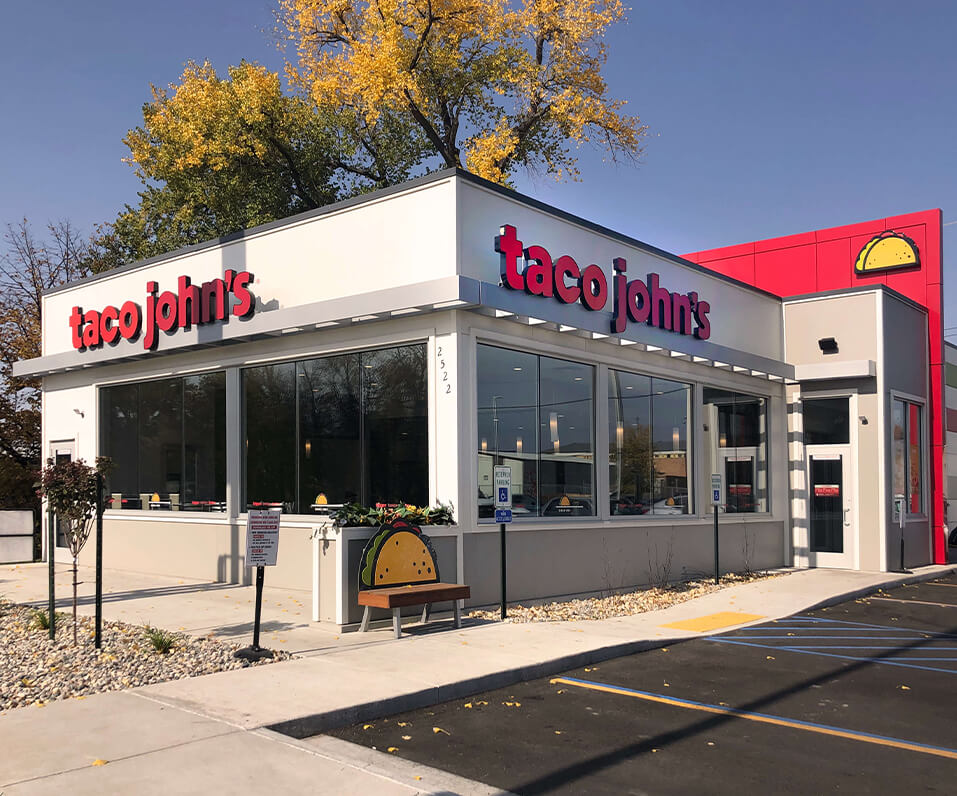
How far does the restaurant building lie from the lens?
42.4 ft

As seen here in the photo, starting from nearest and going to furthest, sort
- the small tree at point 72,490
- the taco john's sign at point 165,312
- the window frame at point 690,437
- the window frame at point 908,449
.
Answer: the small tree at point 72,490 < the taco john's sign at point 165,312 < the window frame at point 690,437 < the window frame at point 908,449

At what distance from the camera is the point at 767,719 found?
303 inches

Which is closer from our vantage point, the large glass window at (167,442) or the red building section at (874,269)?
the large glass window at (167,442)

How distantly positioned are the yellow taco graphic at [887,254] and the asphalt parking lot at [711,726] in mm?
13644

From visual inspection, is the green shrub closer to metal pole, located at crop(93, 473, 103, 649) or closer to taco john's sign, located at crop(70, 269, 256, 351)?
metal pole, located at crop(93, 473, 103, 649)

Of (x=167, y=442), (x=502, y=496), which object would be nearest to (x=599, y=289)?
(x=502, y=496)

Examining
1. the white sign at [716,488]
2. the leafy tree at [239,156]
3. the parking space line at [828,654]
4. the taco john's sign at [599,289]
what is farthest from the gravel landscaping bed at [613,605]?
the leafy tree at [239,156]

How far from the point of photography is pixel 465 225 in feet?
41.9

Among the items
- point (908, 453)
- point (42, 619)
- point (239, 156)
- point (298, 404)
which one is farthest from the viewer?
point (239, 156)

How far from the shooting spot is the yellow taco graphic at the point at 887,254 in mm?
22234

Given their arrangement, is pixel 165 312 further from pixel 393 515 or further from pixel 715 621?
pixel 715 621

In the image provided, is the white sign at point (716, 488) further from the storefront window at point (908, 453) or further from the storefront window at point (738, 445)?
the storefront window at point (908, 453)

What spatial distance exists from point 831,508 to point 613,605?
8.25m

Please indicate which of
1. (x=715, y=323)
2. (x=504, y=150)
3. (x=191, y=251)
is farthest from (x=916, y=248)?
(x=191, y=251)
